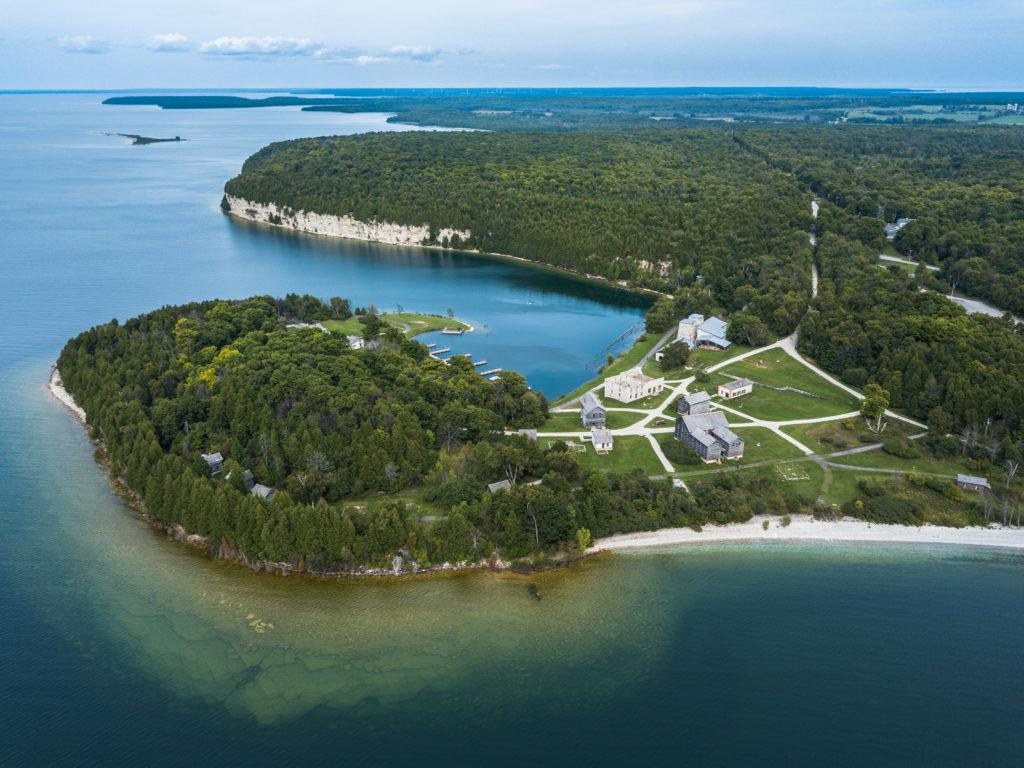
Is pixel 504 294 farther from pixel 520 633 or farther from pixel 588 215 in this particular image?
pixel 520 633

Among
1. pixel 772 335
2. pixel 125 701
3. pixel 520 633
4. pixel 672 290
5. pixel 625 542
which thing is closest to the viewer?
pixel 125 701

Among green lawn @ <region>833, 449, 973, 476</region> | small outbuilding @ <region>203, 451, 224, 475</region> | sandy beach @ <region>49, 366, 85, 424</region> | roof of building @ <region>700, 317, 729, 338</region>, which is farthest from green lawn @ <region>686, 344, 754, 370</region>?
sandy beach @ <region>49, 366, 85, 424</region>

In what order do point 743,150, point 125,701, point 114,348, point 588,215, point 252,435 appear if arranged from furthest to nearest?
point 743,150 → point 588,215 → point 114,348 → point 252,435 → point 125,701

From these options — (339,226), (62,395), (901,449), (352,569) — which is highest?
(339,226)

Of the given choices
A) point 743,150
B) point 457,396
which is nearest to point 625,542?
point 457,396

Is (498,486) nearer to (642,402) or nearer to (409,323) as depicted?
(642,402)

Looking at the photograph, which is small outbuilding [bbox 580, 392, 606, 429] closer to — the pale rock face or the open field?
the open field

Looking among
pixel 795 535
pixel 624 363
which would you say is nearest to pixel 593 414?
pixel 795 535
